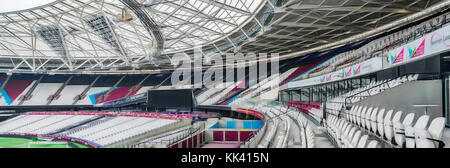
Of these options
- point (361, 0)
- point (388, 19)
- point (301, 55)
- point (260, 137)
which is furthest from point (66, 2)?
point (301, 55)

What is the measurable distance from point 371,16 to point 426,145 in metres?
22.0

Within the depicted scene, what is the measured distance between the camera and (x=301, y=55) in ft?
142

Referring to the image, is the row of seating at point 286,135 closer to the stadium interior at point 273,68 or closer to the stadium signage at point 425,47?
the stadium interior at point 273,68

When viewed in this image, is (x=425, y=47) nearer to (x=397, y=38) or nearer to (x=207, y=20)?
(x=397, y=38)

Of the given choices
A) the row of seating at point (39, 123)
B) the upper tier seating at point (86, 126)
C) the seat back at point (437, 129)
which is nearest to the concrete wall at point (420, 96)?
the seat back at point (437, 129)

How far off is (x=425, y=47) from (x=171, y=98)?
37.3m

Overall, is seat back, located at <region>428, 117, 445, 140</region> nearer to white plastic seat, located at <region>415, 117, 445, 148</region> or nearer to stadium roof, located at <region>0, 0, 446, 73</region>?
white plastic seat, located at <region>415, 117, 445, 148</region>

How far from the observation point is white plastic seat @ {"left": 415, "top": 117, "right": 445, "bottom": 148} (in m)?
4.59

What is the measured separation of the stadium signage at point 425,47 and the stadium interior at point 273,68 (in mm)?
48

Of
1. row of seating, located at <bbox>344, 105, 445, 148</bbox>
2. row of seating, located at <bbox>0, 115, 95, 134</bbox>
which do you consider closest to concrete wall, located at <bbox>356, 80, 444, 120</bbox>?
row of seating, located at <bbox>344, 105, 445, 148</bbox>

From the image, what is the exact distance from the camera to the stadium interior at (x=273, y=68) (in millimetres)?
9914

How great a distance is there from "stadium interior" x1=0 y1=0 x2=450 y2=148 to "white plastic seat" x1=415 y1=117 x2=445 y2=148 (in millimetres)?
33

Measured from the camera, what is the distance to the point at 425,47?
33.4 feet
